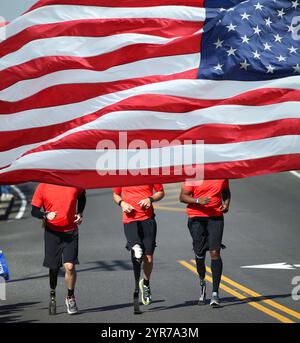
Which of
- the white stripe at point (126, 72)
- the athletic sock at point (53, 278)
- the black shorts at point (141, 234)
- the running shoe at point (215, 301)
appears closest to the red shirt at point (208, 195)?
the black shorts at point (141, 234)

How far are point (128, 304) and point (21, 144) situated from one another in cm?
588

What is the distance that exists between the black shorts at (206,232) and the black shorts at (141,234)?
56 cm

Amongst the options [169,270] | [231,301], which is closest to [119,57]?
[231,301]

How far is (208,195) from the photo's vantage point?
15.2 meters

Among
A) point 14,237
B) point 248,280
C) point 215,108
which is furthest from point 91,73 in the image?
point 14,237

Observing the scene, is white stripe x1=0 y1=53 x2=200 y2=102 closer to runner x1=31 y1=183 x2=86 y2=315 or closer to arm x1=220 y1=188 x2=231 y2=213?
runner x1=31 y1=183 x2=86 y2=315

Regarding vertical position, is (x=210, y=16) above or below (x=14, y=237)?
above

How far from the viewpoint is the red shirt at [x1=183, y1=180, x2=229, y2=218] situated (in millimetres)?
15109

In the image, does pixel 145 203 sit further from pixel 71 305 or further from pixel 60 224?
pixel 71 305

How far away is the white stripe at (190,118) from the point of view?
984 cm
